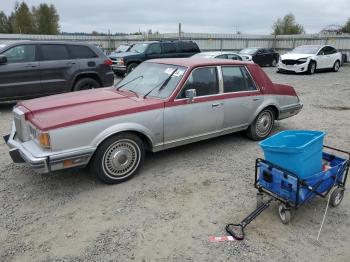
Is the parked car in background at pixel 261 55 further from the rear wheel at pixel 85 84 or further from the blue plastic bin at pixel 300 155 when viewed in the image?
the blue plastic bin at pixel 300 155

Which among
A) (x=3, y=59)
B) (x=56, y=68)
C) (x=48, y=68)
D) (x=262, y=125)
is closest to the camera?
(x=262, y=125)

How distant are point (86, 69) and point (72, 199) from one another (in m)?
5.75

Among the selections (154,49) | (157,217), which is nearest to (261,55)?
(154,49)

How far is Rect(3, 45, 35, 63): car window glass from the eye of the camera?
8.13 m

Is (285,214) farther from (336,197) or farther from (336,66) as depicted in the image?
(336,66)

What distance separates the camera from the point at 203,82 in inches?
204

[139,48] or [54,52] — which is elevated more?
[139,48]

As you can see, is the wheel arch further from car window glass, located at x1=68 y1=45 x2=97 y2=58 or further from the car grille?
the car grille

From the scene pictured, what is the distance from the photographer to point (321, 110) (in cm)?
890

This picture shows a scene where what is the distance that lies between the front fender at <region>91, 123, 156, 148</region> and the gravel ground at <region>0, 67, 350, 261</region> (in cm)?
65

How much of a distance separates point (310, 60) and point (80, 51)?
503 inches

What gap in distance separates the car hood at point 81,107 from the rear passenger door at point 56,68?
400 centimetres

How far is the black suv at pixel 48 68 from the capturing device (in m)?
8.10

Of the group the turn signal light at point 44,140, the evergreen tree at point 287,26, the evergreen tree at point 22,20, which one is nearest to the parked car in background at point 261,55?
the turn signal light at point 44,140
